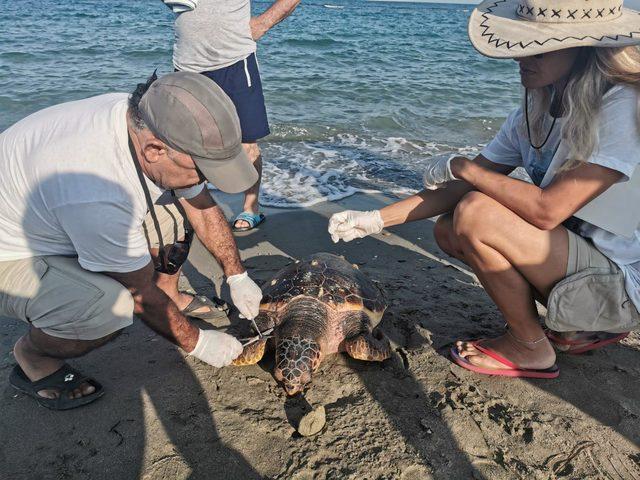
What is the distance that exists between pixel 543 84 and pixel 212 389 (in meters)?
2.08

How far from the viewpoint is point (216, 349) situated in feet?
7.38

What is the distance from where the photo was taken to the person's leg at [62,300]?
2.03m

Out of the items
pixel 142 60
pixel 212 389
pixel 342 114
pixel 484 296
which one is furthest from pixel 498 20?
pixel 142 60

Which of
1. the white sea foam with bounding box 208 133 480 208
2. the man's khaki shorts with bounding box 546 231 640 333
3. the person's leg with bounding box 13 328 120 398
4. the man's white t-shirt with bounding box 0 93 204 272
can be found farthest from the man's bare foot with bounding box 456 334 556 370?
the white sea foam with bounding box 208 133 480 208

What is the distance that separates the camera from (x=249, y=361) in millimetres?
2422

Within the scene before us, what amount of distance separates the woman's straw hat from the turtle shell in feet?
4.70

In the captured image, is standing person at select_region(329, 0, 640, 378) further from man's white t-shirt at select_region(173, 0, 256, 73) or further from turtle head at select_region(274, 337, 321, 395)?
man's white t-shirt at select_region(173, 0, 256, 73)

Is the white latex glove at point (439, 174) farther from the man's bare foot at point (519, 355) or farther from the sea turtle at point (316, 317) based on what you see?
the man's bare foot at point (519, 355)

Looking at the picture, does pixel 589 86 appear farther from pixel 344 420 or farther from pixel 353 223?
pixel 344 420

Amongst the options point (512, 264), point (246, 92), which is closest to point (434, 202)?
point (512, 264)

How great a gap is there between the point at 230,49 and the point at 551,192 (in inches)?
108

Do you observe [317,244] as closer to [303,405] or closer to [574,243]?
[303,405]

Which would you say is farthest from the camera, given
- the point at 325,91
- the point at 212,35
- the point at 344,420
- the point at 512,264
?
the point at 325,91

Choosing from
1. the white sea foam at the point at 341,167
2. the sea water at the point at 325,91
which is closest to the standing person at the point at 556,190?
the white sea foam at the point at 341,167
